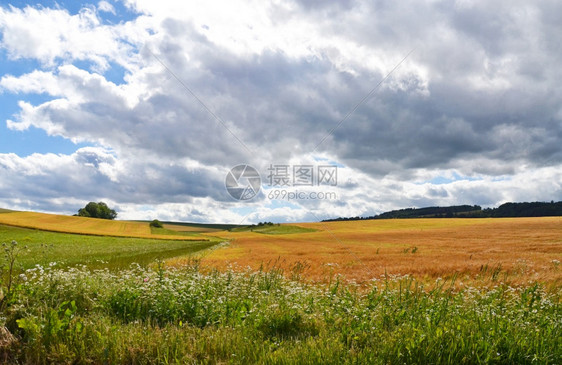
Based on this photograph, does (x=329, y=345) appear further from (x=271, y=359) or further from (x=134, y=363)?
(x=134, y=363)

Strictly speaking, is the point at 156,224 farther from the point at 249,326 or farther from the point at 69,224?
the point at 249,326

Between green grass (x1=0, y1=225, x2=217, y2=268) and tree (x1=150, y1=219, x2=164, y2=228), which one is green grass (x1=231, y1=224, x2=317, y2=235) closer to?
tree (x1=150, y1=219, x2=164, y2=228)

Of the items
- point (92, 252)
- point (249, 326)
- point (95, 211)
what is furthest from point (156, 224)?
point (249, 326)

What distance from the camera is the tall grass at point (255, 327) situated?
508cm

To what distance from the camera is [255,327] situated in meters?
6.28

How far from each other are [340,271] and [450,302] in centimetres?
628

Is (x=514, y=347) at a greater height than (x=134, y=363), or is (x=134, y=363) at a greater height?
(x=514, y=347)

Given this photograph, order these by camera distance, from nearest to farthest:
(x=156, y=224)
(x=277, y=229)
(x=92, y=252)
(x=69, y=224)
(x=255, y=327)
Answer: (x=255, y=327) → (x=92, y=252) → (x=277, y=229) → (x=69, y=224) → (x=156, y=224)

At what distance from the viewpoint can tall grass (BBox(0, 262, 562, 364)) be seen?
5.08 m

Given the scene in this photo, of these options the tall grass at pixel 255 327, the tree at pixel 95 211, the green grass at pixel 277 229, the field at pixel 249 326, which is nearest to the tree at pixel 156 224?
the green grass at pixel 277 229

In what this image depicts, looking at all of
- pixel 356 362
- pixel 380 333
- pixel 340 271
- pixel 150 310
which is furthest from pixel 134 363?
pixel 340 271

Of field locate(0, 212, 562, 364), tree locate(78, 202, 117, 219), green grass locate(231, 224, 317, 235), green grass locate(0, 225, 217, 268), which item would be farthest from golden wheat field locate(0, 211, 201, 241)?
field locate(0, 212, 562, 364)

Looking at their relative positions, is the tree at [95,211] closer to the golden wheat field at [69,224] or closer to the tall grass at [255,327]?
the golden wheat field at [69,224]

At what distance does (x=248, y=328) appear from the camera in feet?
20.3
